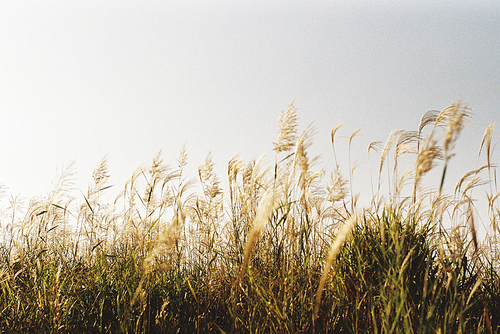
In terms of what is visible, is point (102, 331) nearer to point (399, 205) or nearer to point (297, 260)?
point (297, 260)

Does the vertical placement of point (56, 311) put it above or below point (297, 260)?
below

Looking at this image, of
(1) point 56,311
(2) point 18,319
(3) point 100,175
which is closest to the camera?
(1) point 56,311

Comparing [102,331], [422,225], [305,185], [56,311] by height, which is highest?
[305,185]

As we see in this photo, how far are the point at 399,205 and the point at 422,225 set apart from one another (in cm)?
20

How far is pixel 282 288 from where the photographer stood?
2088 mm

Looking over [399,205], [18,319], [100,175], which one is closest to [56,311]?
[18,319]

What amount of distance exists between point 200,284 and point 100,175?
5.19ft

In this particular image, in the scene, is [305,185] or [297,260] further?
[305,185]

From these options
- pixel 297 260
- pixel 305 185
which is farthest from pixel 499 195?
pixel 297 260

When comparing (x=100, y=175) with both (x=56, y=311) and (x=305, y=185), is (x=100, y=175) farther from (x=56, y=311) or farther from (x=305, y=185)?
(x=305, y=185)

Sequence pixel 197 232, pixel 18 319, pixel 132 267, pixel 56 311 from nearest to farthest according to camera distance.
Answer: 1. pixel 56 311
2. pixel 18 319
3. pixel 132 267
4. pixel 197 232

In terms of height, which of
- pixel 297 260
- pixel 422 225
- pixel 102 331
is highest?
pixel 422 225

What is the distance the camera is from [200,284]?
2.67m

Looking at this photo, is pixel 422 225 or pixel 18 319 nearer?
pixel 18 319
